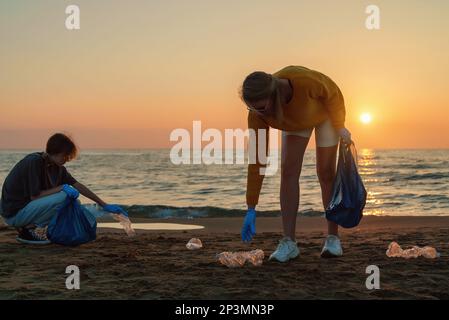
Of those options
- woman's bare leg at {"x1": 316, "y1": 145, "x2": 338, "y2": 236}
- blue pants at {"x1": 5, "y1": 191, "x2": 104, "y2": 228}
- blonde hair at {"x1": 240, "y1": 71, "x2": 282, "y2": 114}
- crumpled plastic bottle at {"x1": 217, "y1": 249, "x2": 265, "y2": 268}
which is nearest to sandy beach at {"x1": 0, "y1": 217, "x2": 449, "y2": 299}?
crumpled plastic bottle at {"x1": 217, "y1": 249, "x2": 265, "y2": 268}

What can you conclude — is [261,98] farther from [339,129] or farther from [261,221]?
[261,221]

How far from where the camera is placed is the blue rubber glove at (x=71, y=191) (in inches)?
175

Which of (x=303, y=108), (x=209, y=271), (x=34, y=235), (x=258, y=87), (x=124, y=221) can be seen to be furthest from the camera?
(x=124, y=221)

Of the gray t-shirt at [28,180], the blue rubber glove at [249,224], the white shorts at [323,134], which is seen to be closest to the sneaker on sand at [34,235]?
the gray t-shirt at [28,180]

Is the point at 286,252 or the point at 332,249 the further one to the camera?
the point at 332,249

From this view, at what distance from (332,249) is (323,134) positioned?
2.69 ft

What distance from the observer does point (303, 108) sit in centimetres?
364

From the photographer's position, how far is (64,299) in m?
2.86

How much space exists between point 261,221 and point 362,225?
132cm

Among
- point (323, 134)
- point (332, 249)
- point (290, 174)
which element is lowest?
point (332, 249)

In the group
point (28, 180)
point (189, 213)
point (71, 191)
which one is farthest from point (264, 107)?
point (189, 213)

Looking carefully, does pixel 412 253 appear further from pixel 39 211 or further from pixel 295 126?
pixel 39 211

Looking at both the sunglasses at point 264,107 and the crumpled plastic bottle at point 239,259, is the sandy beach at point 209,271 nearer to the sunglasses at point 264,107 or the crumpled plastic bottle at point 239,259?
the crumpled plastic bottle at point 239,259

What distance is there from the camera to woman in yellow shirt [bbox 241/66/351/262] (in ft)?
11.6
